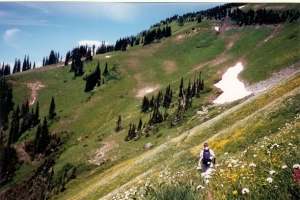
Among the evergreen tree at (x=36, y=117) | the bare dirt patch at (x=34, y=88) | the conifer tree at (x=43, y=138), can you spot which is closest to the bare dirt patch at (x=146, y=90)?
the conifer tree at (x=43, y=138)

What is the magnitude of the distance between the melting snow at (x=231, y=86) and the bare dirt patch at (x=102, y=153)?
33.6m

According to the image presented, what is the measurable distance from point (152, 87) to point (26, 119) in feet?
188

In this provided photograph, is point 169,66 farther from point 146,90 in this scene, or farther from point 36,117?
point 36,117

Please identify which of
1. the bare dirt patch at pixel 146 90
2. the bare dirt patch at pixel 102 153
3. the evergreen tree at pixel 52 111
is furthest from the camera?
the bare dirt patch at pixel 146 90

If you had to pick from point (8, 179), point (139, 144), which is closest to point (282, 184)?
point (139, 144)

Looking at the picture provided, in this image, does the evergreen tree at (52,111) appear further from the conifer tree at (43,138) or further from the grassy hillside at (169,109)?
the conifer tree at (43,138)

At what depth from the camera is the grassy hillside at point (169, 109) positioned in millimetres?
27131

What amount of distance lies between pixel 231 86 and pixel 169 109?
2217cm

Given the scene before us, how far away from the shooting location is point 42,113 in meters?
119

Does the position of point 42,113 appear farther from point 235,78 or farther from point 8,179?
point 235,78

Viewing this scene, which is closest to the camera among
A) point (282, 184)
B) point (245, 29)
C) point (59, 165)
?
point (282, 184)

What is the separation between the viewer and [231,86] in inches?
3625

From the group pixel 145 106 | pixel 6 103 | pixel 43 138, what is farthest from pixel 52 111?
pixel 145 106

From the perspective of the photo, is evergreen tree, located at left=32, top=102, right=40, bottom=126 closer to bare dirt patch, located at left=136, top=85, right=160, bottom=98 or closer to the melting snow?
bare dirt patch, located at left=136, top=85, right=160, bottom=98
